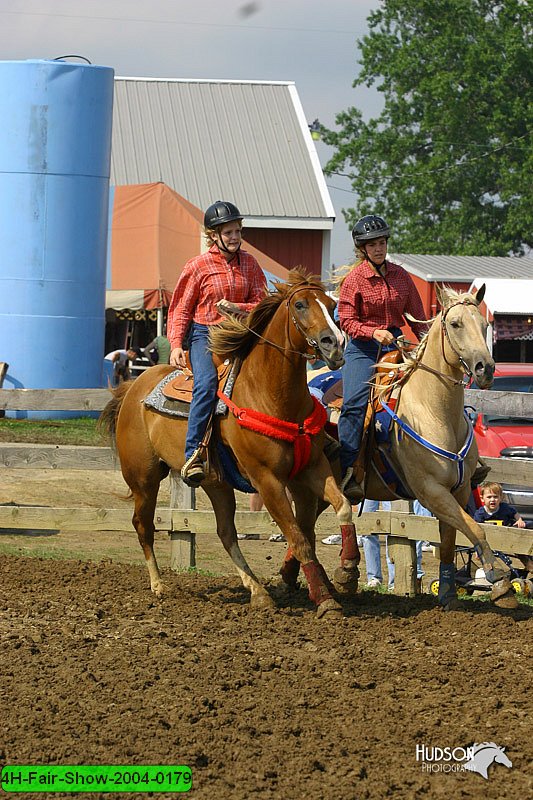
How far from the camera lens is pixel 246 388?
301 inches

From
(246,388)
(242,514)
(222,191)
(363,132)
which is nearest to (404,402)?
(246,388)

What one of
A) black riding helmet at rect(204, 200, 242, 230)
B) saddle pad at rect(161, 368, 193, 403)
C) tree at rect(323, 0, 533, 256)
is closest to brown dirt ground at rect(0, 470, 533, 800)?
saddle pad at rect(161, 368, 193, 403)

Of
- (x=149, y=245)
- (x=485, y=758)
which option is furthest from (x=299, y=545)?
(x=149, y=245)

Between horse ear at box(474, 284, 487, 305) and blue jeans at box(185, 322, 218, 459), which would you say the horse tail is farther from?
horse ear at box(474, 284, 487, 305)

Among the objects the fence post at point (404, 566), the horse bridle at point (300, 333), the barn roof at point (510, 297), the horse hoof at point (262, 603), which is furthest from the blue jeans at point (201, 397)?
the barn roof at point (510, 297)

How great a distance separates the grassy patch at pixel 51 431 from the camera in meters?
17.5

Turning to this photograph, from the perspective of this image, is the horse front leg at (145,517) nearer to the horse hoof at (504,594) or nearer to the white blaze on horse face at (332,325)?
the white blaze on horse face at (332,325)

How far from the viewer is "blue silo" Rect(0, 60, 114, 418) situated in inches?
794

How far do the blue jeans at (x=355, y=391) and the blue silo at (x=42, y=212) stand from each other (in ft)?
41.8

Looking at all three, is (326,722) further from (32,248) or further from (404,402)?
(32,248)

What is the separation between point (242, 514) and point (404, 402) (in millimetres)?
2476

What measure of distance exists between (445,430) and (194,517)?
310 centimetres

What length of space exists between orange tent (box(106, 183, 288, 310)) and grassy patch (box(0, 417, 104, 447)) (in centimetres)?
471

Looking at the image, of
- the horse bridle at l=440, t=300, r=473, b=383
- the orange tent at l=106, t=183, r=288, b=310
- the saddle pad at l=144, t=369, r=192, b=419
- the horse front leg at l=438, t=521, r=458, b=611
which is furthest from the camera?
the orange tent at l=106, t=183, r=288, b=310
